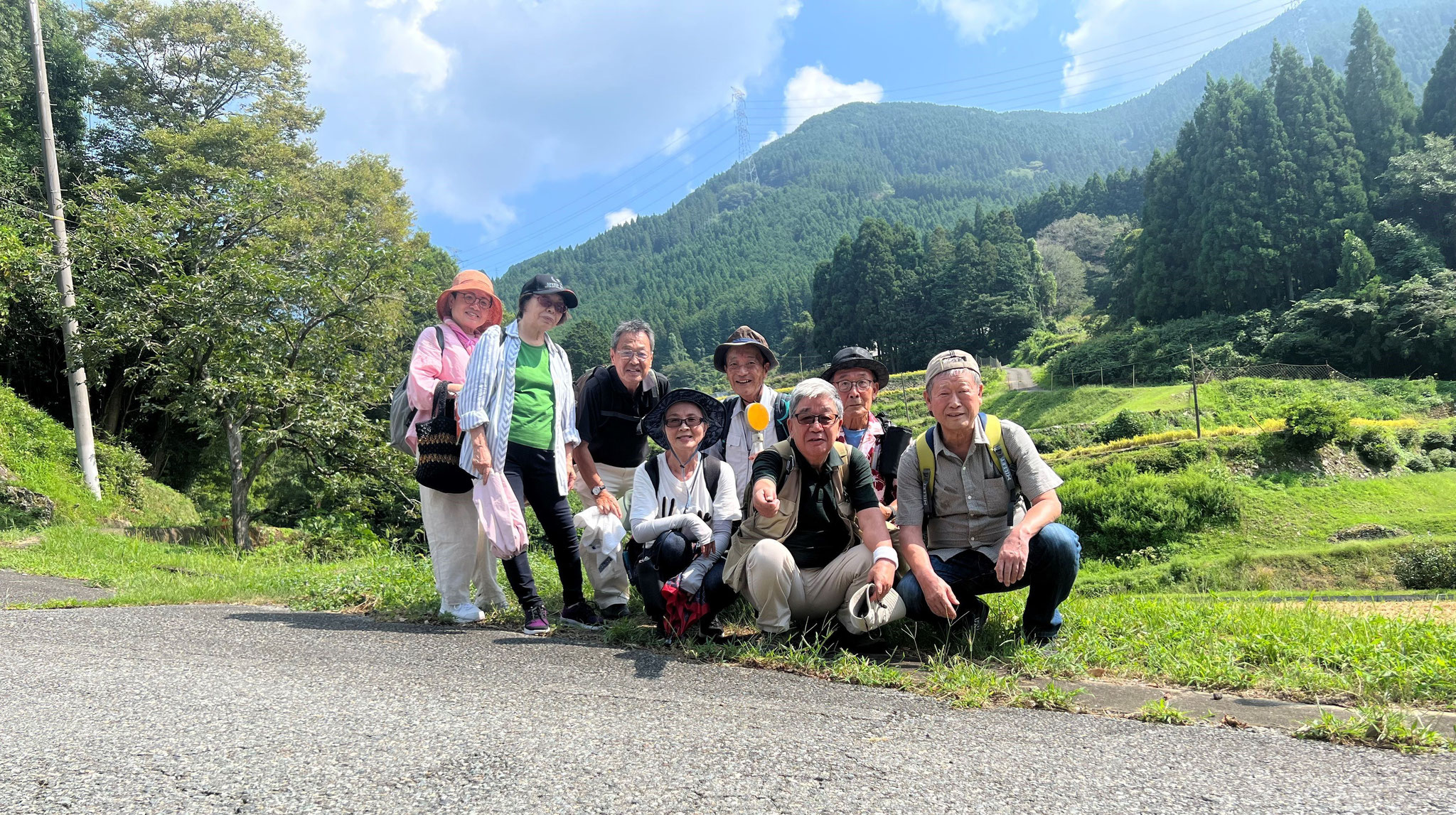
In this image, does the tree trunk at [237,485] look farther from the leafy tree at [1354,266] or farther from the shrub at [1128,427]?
the leafy tree at [1354,266]

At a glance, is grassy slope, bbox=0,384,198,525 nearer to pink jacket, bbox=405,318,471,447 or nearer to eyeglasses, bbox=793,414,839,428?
pink jacket, bbox=405,318,471,447

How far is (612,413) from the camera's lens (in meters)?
5.08

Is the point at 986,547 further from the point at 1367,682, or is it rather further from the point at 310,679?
the point at 310,679

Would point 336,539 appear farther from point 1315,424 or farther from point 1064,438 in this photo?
point 1064,438

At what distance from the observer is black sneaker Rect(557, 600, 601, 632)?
452 centimetres

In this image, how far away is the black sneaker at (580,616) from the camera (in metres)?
4.52

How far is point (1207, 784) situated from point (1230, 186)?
65398mm

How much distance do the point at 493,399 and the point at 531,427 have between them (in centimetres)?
27

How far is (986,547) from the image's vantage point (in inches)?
153

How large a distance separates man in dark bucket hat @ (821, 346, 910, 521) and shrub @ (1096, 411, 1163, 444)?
35960mm

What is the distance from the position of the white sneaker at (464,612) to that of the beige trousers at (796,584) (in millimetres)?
1783

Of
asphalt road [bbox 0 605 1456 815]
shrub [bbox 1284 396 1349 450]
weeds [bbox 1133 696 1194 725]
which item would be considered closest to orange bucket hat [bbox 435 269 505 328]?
asphalt road [bbox 0 605 1456 815]

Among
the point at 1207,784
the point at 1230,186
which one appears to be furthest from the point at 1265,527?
the point at 1230,186

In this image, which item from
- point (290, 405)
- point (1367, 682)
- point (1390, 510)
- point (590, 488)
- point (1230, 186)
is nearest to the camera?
point (1367, 682)
